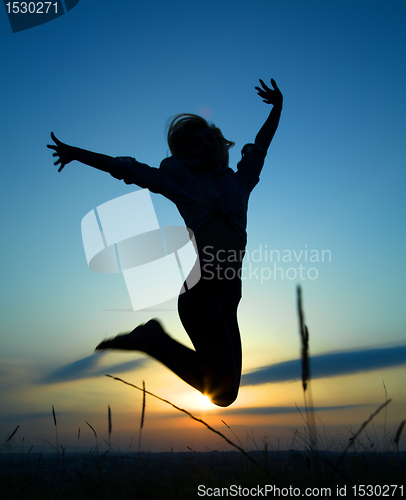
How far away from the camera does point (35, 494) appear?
2695mm

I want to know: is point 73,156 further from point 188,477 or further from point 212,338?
point 188,477

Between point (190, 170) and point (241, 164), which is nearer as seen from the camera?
point (190, 170)

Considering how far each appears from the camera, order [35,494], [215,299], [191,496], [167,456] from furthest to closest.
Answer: [167,456] → [215,299] → [35,494] → [191,496]

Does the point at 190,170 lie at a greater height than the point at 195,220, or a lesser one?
greater

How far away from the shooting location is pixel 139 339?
3.04 metres

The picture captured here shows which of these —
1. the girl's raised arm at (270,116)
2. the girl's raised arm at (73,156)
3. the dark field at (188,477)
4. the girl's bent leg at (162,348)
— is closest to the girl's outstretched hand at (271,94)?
the girl's raised arm at (270,116)

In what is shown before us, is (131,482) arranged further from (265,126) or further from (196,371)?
(265,126)

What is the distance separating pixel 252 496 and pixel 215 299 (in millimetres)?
A: 1337

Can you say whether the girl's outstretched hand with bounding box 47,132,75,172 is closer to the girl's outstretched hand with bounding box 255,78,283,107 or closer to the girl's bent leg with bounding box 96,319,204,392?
the girl's bent leg with bounding box 96,319,204,392

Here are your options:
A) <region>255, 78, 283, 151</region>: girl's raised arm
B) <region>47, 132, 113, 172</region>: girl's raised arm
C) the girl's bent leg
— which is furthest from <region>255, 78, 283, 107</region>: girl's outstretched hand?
the girl's bent leg

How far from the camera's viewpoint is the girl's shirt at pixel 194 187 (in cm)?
312

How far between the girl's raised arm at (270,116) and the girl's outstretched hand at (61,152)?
1.93 m

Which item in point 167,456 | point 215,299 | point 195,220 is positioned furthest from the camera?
point 167,456

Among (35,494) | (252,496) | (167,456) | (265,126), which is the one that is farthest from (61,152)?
(167,456)
